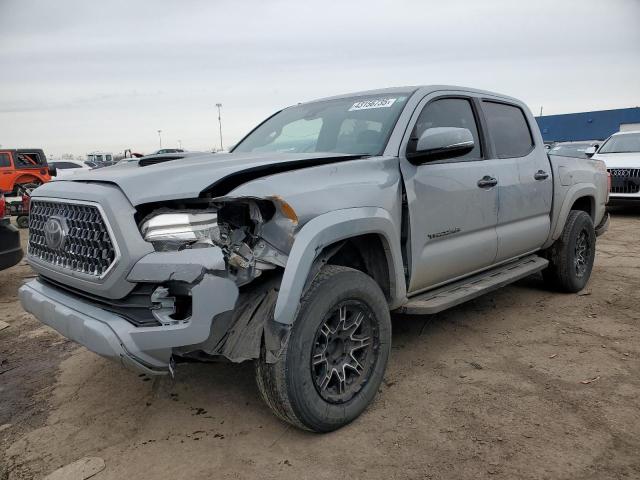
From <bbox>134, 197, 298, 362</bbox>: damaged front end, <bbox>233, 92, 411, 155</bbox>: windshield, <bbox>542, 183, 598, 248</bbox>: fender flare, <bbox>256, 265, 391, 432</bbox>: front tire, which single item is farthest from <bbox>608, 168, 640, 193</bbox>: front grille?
<bbox>134, 197, 298, 362</bbox>: damaged front end

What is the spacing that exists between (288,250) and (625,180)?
1023 centimetres

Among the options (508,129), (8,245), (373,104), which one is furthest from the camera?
(8,245)

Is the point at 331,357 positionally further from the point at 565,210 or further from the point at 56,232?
the point at 565,210

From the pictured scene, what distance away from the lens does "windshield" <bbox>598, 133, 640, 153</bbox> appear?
1087 centimetres

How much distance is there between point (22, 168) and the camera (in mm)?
15438

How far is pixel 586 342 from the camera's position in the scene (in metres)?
3.75

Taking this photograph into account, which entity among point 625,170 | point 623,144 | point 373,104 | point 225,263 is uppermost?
point 373,104

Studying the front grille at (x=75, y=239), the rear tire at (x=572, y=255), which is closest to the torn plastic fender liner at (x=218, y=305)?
the front grille at (x=75, y=239)

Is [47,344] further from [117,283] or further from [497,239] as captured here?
[497,239]

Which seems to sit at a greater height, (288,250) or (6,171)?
(6,171)

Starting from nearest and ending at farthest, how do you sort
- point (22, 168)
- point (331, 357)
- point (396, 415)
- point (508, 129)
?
point (331, 357), point (396, 415), point (508, 129), point (22, 168)

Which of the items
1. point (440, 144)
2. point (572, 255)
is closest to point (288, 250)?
point (440, 144)

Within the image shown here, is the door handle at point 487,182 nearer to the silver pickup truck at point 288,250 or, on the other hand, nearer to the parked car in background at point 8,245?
the silver pickup truck at point 288,250

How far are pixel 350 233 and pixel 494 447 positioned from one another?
50.1 inches
